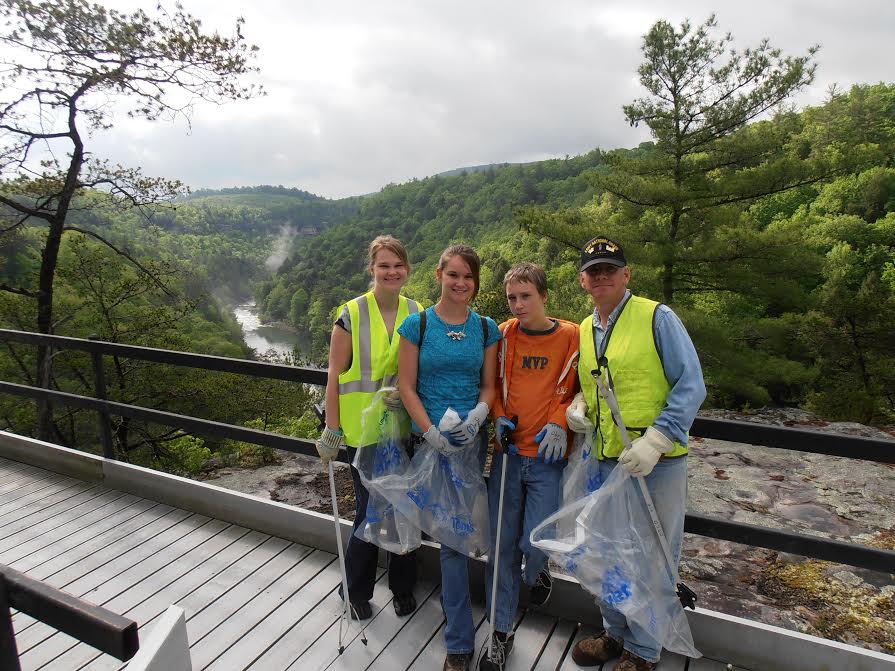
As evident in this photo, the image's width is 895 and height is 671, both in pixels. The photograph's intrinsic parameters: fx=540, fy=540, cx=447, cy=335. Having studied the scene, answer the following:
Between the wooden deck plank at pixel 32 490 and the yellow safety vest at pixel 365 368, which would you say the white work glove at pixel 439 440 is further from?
the wooden deck plank at pixel 32 490

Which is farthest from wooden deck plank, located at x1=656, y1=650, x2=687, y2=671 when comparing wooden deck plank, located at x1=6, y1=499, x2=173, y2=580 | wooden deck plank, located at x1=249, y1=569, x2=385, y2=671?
wooden deck plank, located at x1=6, y1=499, x2=173, y2=580

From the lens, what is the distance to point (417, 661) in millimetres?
2023

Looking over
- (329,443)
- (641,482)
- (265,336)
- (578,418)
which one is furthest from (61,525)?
(265,336)

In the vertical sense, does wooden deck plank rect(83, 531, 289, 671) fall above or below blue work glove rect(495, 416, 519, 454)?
below

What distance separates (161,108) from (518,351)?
39.2 ft

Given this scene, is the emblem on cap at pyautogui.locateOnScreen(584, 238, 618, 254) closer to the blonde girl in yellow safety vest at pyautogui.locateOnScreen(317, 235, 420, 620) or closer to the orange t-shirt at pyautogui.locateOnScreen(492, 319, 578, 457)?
the orange t-shirt at pyautogui.locateOnScreen(492, 319, 578, 457)

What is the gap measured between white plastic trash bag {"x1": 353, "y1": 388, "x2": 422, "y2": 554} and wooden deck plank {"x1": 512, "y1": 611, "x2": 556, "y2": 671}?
0.54 meters

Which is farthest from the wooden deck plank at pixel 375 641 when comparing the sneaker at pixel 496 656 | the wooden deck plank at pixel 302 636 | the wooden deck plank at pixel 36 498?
the wooden deck plank at pixel 36 498

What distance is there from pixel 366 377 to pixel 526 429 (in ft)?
2.25

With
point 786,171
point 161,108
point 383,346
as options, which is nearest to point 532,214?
point 786,171

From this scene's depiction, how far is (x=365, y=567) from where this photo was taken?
228 cm

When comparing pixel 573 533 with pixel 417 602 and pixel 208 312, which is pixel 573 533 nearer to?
pixel 417 602

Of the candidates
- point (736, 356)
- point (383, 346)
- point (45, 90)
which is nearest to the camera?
point (383, 346)

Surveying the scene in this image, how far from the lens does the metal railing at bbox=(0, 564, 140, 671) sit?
2.93ft
